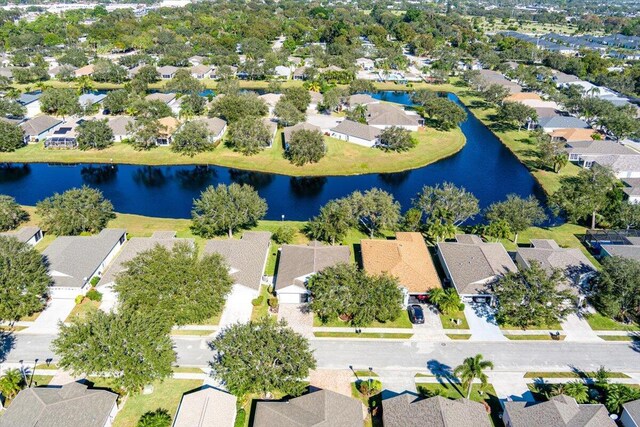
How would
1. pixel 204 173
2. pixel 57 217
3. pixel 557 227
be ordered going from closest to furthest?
pixel 57 217 → pixel 557 227 → pixel 204 173

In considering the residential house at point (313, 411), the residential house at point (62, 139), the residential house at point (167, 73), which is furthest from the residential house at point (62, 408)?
the residential house at point (167, 73)

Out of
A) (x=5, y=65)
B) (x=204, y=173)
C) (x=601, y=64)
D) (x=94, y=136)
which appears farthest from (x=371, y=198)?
(x=5, y=65)

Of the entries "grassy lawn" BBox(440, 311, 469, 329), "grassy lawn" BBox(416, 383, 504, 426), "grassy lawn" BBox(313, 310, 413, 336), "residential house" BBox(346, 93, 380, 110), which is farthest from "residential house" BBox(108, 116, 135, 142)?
"grassy lawn" BBox(416, 383, 504, 426)

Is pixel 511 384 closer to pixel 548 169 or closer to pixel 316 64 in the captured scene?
pixel 548 169

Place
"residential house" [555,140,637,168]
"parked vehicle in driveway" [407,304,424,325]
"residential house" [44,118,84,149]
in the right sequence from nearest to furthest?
"parked vehicle in driveway" [407,304,424,325] → "residential house" [555,140,637,168] → "residential house" [44,118,84,149]

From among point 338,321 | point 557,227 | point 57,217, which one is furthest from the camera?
point 557,227

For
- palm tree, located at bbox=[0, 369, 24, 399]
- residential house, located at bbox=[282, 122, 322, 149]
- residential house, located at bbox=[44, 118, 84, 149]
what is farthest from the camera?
residential house, located at bbox=[282, 122, 322, 149]

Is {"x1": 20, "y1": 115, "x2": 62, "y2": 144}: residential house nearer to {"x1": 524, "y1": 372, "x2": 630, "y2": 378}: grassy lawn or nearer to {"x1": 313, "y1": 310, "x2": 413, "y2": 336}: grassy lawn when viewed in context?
{"x1": 313, "y1": 310, "x2": 413, "y2": 336}: grassy lawn
